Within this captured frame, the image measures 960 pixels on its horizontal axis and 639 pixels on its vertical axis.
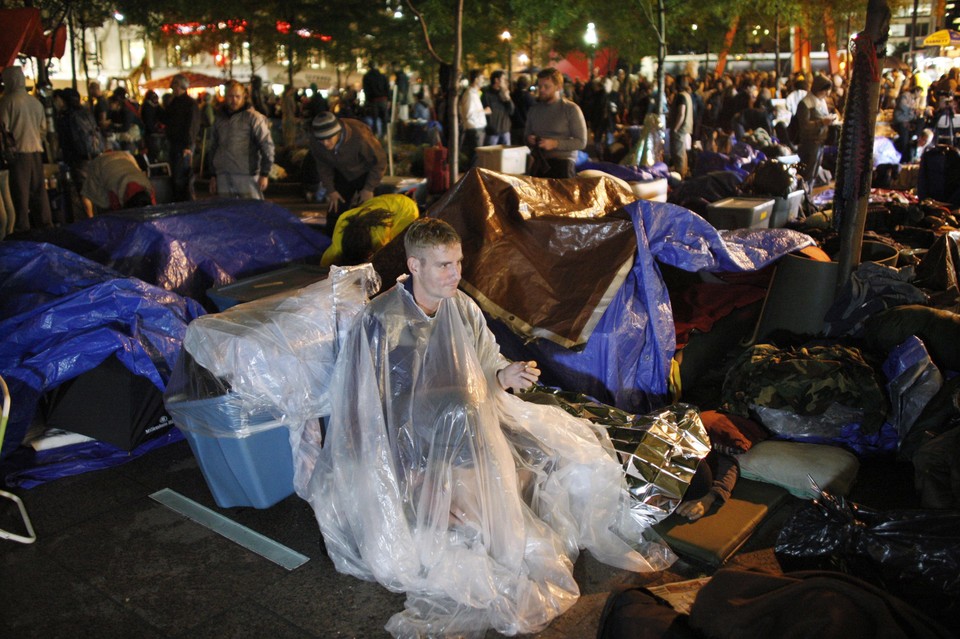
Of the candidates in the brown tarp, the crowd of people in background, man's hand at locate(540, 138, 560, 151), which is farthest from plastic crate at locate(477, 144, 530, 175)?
the brown tarp

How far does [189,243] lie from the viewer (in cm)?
612

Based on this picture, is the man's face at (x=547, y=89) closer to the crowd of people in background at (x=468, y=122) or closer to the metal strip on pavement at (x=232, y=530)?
the crowd of people in background at (x=468, y=122)

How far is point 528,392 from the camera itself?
4344 millimetres

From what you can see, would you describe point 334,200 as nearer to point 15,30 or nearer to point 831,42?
point 15,30

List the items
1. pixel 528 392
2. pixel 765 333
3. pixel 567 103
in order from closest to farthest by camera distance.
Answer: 1. pixel 528 392
2. pixel 765 333
3. pixel 567 103

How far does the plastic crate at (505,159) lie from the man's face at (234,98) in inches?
109

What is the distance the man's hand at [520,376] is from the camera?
11.2ft

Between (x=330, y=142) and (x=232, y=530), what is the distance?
4.34 m

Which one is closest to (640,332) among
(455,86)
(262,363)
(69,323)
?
(262,363)

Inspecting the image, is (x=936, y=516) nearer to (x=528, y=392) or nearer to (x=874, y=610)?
(x=874, y=610)

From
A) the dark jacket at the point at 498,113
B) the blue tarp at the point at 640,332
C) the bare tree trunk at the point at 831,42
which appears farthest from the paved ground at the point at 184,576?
the bare tree trunk at the point at 831,42

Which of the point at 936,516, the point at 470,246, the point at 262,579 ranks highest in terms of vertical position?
the point at 470,246

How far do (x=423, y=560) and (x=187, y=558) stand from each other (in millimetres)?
1189

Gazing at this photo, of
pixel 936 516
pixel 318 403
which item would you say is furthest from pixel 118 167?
pixel 936 516
